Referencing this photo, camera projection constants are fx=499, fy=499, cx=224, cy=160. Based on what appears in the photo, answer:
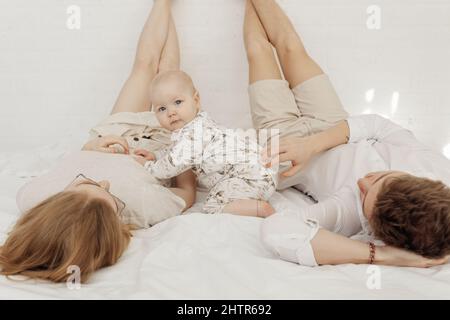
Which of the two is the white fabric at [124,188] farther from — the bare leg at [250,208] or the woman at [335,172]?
the woman at [335,172]

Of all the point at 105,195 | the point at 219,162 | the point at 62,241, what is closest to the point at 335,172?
the point at 219,162

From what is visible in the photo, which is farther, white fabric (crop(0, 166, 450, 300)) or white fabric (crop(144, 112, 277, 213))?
white fabric (crop(144, 112, 277, 213))

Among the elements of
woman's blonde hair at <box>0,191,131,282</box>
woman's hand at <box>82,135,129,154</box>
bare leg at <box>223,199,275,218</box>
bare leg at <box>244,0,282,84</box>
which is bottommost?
bare leg at <box>223,199,275,218</box>

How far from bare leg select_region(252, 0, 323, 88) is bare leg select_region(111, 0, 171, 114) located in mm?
424

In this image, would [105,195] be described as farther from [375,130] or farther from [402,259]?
[375,130]

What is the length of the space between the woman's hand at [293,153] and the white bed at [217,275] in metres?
0.29

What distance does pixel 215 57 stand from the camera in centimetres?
245

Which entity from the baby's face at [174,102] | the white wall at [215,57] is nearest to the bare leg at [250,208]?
the baby's face at [174,102]

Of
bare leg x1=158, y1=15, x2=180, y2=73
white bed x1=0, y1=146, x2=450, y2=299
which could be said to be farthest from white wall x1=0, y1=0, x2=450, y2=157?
white bed x1=0, y1=146, x2=450, y2=299

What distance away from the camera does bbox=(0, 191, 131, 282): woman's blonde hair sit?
1109mm

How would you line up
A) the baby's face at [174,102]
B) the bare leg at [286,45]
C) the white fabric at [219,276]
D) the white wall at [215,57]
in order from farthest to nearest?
the white wall at [215,57]
the bare leg at [286,45]
the baby's face at [174,102]
the white fabric at [219,276]

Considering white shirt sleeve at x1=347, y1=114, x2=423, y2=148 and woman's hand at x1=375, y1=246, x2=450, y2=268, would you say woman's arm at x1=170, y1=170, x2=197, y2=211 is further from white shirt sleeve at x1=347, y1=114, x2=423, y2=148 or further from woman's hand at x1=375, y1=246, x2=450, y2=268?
woman's hand at x1=375, y1=246, x2=450, y2=268

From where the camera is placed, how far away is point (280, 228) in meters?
1.22

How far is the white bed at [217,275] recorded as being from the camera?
40.7 inches
